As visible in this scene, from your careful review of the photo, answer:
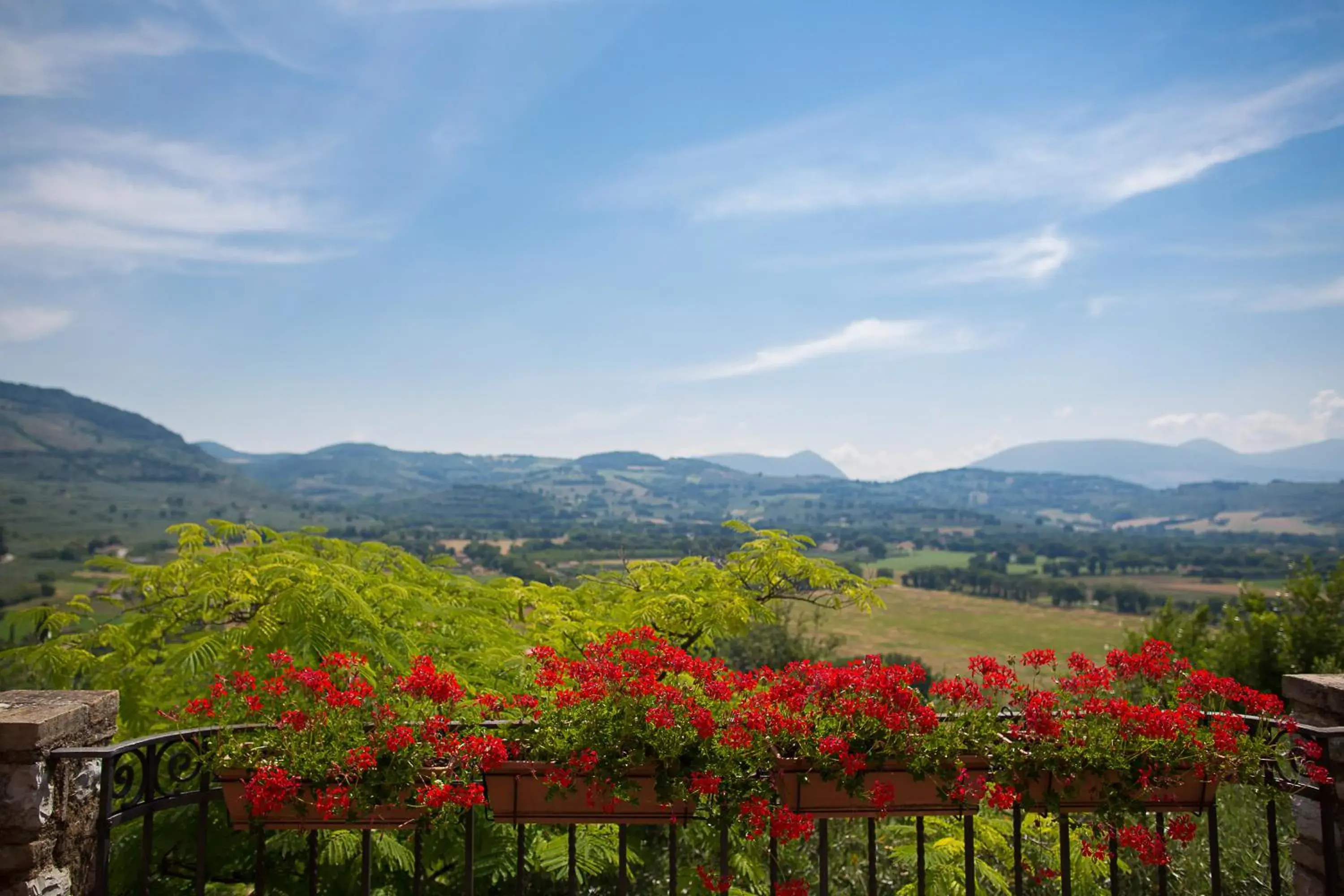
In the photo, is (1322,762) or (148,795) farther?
(1322,762)

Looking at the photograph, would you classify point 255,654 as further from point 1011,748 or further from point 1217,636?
point 1217,636

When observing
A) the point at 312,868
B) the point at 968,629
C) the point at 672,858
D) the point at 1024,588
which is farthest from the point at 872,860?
the point at 1024,588

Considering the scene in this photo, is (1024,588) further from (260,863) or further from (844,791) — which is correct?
(260,863)

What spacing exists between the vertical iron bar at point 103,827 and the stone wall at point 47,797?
9 centimetres

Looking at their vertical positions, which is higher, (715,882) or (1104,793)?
(1104,793)

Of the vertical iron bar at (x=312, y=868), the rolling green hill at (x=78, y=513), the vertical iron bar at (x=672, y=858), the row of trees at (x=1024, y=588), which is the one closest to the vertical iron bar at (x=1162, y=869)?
the vertical iron bar at (x=672, y=858)

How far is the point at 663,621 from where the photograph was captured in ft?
22.1

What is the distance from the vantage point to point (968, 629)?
8275 centimetres

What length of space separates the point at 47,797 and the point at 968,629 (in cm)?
8821

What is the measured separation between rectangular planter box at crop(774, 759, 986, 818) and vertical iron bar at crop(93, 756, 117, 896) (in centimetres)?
293

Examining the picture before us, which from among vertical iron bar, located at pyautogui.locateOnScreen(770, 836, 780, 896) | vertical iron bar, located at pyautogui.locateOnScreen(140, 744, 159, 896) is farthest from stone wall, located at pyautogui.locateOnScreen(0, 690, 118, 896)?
vertical iron bar, located at pyautogui.locateOnScreen(770, 836, 780, 896)

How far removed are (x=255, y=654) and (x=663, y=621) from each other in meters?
3.11

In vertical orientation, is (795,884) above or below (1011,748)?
below

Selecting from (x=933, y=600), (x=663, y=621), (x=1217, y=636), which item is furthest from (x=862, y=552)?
(x=663, y=621)
